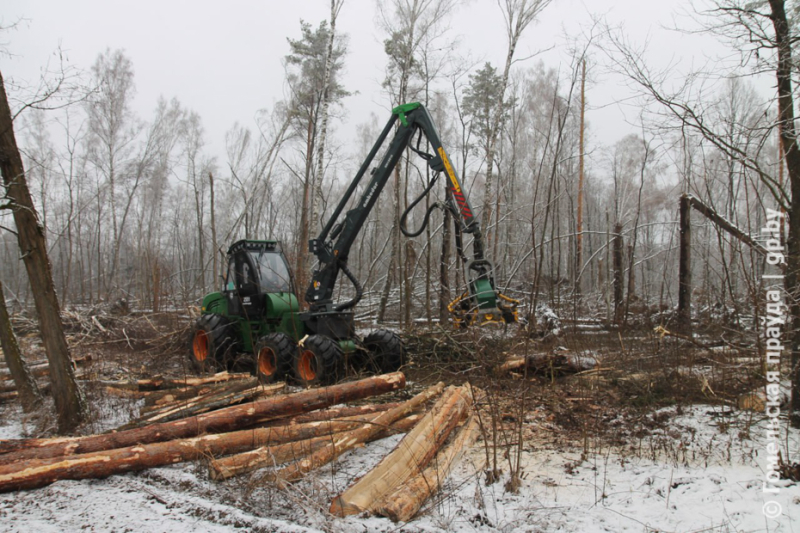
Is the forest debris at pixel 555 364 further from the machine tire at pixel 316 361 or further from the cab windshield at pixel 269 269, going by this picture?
the cab windshield at pixel 269 269

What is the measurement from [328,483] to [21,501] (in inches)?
84.7

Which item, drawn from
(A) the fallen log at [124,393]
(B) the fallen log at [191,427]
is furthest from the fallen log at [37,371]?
(B) the fallen log at [191,427]

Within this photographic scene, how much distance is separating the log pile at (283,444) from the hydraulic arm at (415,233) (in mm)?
1874

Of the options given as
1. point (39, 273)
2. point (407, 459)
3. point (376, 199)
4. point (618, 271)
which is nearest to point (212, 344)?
point (39, 273)

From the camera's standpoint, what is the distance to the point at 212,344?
788 cm

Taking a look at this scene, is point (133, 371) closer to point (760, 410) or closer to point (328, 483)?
point (328, 483)

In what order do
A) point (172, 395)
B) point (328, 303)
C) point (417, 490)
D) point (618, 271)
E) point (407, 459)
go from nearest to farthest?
1. point (417, 490)
2. point (407, 459)
3. point (172, 395)
4. point (328, 303)
5. point (618, 271)

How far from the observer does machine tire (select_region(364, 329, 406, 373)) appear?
7.04 m

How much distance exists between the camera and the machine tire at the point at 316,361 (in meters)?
6.46

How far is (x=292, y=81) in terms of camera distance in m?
19.9

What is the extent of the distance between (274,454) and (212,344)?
442 centimetres

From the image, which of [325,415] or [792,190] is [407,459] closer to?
[325,415]

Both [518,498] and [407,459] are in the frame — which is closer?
[518,498]

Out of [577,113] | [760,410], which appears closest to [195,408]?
[760,410]
